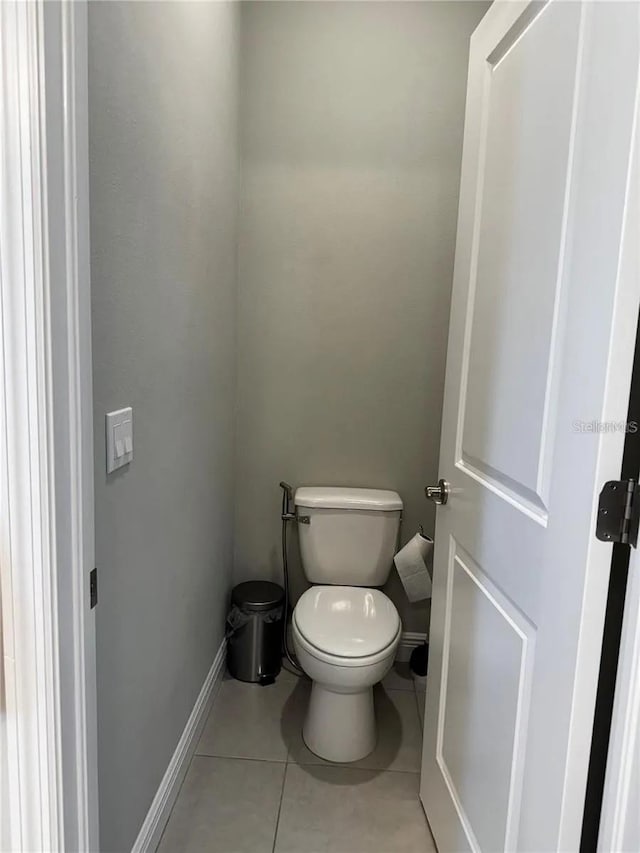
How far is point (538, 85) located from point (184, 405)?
1.07m

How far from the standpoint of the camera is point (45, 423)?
75cm

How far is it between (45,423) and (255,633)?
1.57 m

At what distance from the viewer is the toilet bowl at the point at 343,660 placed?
65.0 inches

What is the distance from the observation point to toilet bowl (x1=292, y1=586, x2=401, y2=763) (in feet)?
5.41

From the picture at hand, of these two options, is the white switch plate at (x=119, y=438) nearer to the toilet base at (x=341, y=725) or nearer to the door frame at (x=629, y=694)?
the door frame at (x=629, y=694)

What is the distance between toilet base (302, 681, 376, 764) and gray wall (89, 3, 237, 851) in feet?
1.34

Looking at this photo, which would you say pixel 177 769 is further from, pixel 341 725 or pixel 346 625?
pixel 346 625

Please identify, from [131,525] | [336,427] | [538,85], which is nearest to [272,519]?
[336,427]

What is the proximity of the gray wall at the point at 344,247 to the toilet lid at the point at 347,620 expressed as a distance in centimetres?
41

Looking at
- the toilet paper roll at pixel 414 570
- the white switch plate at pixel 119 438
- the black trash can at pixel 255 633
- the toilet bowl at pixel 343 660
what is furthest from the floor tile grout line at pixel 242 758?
the white switch plate at pixel 119 438

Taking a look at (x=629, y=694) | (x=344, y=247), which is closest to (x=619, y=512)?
(x=629, y=694)

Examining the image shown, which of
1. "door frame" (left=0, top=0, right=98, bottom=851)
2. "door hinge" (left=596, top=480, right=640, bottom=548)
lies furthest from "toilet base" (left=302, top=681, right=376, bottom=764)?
"door hinge" (left=596, top=480, right=640, bottom=548)

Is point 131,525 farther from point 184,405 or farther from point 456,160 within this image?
point 456,160

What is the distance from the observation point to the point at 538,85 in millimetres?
977
